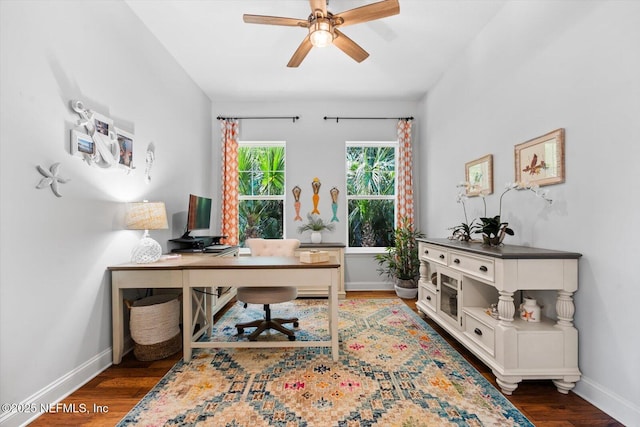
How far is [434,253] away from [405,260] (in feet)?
4.14

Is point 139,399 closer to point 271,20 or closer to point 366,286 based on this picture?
point 271,20

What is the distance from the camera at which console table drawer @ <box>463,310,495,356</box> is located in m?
2.00

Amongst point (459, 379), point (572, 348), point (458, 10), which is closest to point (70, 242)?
point (459, 379)

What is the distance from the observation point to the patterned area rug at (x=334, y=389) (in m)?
1.63

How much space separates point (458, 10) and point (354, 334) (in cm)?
308

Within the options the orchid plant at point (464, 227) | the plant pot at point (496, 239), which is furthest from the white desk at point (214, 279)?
the orchid plant at point (464, 227)

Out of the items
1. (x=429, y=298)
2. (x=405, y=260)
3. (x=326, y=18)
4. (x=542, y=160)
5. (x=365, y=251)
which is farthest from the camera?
(x=365, y=251)

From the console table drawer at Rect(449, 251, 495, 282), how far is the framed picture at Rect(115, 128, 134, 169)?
9.40 feet

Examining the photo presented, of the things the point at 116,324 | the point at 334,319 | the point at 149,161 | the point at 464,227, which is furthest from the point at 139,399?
the point at 464,227

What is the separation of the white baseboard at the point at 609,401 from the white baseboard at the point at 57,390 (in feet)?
10.4

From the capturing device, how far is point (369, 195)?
15.6 ft

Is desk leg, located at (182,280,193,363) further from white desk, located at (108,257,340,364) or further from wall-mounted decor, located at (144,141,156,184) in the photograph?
wall-mounted decor, located at (144,141,156,184)

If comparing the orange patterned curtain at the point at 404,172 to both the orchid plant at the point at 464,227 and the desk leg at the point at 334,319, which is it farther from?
the desk leg at the point at 334,319

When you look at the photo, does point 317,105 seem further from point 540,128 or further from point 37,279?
point 37,279
